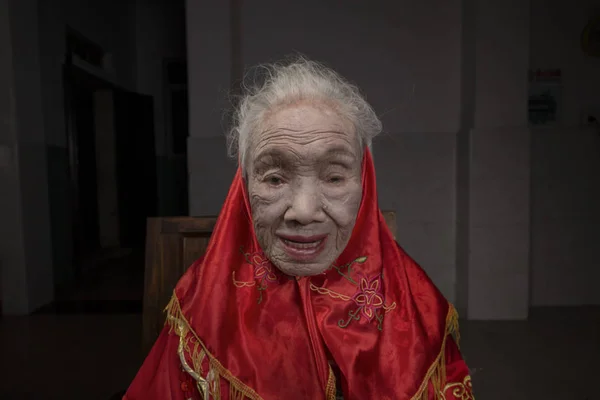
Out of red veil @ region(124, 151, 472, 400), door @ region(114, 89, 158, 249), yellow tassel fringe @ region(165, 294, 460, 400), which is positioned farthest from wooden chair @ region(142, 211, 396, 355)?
door @ region(114, 89, 158, 249)

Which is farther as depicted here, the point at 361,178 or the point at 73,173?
the point at 73,173

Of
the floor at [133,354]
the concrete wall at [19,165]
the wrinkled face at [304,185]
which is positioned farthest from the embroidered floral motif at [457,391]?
the concrete wall at [19,165]

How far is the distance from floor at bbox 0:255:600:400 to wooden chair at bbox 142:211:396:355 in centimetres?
60

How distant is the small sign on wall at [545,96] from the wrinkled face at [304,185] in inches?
107

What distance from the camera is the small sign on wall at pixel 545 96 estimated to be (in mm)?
3154

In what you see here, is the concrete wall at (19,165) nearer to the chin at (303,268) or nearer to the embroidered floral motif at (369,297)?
the chin at (303,268)

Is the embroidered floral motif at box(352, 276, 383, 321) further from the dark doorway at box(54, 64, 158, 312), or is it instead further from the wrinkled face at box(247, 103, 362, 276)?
the dark doorway at box(54, 64, 158, 312)

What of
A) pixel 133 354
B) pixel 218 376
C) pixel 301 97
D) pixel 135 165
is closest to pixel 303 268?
pixel 218 376

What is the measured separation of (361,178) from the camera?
44.8 inches

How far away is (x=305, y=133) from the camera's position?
1.02 meters

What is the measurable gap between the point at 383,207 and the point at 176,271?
1833mm

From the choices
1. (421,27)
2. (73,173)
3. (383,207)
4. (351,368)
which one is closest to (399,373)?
(351,368)

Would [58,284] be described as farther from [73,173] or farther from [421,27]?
[421,27]

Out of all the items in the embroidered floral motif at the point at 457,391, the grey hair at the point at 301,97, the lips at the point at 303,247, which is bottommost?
the embroidered floral motif at the point at 457,391
